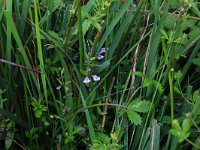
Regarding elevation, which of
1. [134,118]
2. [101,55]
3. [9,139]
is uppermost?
[101,55]

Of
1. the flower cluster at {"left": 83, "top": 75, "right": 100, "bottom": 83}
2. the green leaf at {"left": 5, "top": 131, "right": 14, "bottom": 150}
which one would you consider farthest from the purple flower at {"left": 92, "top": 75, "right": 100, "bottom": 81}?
the green leaf at {"left": 5, "top": 131, "right": 14, "bottom": 150}

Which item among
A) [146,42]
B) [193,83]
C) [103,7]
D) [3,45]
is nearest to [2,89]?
[3,45]

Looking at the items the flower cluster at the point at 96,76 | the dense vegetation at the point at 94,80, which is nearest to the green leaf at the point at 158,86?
the dense vegetation at the point at 94,80

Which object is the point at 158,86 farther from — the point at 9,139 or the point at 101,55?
the point at 9,139

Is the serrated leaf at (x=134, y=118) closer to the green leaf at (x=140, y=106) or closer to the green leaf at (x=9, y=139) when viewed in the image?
the green leaf at (x=140, y=106)

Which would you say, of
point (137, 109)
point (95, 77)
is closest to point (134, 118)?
point (137, 109)

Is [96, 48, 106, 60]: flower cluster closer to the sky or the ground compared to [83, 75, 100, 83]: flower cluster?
closer to the sky

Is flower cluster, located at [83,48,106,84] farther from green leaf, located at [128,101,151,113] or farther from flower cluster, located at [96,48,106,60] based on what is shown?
green leaf, located at [128,101,151,113]
